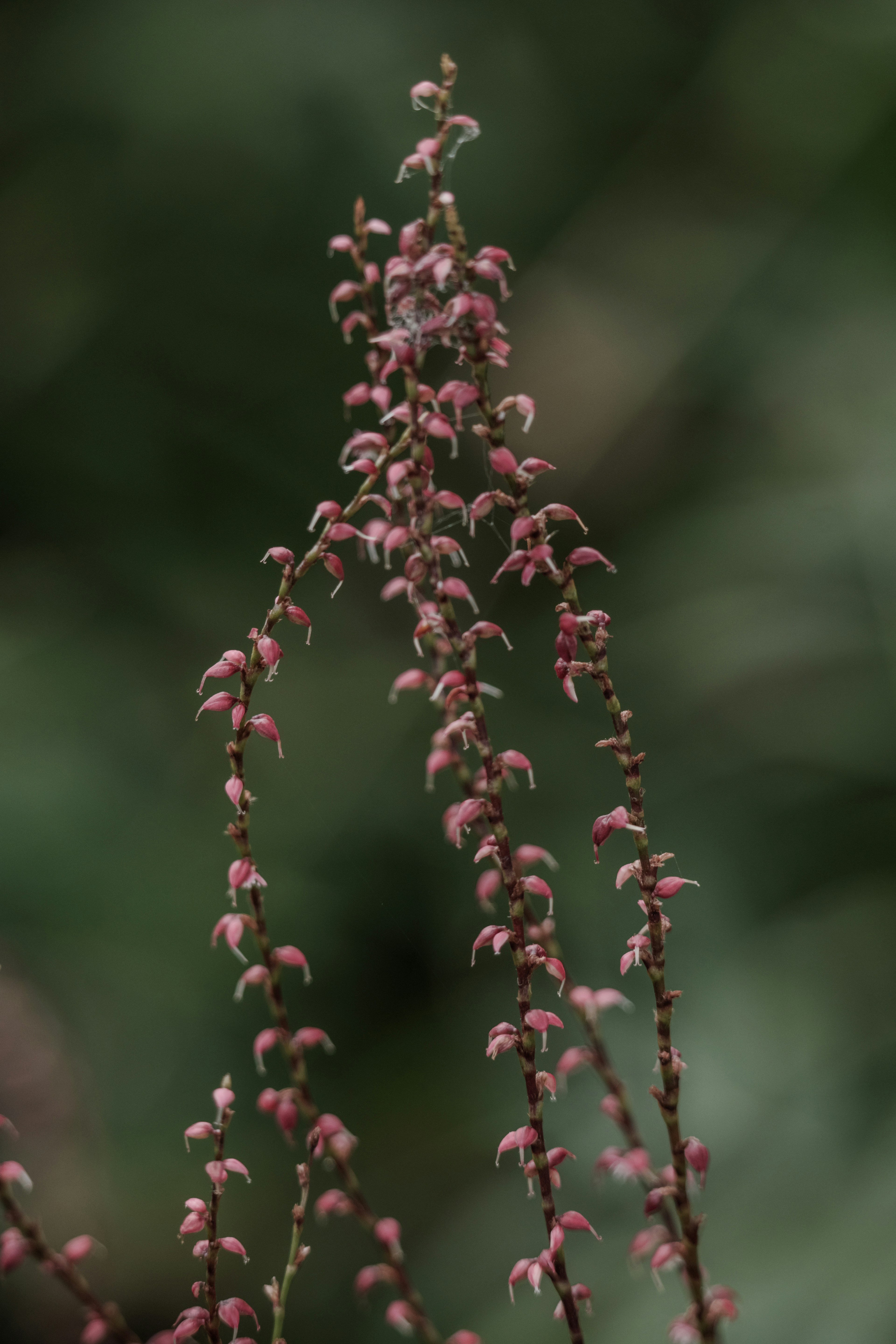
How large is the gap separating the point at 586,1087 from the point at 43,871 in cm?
41

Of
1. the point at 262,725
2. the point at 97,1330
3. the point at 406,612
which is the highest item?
the point at 406,612

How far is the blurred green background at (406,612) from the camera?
64 centimetres

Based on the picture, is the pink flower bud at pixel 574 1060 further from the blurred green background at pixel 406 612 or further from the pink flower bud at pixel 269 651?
the blurred green background at pixel 406 612

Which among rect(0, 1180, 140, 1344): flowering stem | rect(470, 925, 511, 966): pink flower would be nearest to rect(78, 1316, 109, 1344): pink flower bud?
rect(0, 1180, 140, 1344): flowering stem

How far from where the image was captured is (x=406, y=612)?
2.94ft

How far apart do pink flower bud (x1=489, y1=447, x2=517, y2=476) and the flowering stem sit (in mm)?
157

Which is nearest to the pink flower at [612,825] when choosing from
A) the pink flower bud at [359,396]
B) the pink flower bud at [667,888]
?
the pink flower bud at [667,888]

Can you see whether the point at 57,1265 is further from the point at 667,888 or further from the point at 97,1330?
the point at 667,888

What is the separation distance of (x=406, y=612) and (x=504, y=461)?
0.72m

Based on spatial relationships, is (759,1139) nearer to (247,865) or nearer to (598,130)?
A: (247,865)

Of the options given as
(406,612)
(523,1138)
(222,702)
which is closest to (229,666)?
(222,702)

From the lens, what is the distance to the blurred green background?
2.09 feet

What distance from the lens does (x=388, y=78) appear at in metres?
0.88

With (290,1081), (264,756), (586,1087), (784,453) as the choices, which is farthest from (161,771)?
(784,453)
